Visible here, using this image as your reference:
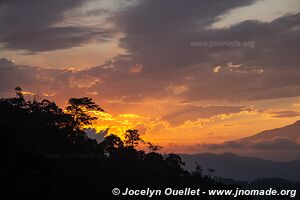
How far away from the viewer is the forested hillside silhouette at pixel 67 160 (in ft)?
166

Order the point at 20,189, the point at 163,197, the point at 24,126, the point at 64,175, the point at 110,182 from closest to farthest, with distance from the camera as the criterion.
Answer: the point at 20,189, the point at 64,175, the point at 110,182, the point at 163,197, the point at 24,126

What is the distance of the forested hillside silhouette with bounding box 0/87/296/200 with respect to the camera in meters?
50.7

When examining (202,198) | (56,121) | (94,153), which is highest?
(56,121)

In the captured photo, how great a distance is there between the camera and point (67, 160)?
6359 centimetres

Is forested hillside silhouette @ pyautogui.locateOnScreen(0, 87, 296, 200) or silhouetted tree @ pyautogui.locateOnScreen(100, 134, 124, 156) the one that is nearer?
forested hillside silhouette @ pyautogui.locateOnScreen(0, 87, 296, 200)

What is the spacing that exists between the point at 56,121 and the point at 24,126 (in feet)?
22.8

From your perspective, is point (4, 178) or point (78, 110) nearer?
point (4, 178)

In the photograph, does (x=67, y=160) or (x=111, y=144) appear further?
(x=111, y=144)

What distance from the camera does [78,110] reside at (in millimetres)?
77875

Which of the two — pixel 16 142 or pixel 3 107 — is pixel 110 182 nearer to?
pixel 16 142

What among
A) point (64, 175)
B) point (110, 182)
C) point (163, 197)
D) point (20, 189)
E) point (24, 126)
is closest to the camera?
point (20, 189)

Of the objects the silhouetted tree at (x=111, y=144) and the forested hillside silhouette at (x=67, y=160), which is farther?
the silhouetted tree at (x=111, y=144)

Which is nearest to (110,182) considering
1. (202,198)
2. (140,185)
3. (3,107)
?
(140,185)

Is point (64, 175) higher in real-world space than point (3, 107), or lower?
lower
